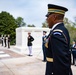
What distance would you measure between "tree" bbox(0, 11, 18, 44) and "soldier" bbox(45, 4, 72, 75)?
65.9 metres

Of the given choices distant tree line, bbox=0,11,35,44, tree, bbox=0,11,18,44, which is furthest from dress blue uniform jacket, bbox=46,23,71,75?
tree, bbox=0,11,18,44

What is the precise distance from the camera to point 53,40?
270 cm

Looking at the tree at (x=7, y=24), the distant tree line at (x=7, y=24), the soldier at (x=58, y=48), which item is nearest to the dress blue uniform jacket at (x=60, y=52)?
the soldier at (x=58, y=48)

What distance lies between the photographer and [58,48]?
8.61 ft

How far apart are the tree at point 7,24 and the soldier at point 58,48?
6587cm

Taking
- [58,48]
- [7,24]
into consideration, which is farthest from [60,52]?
[7,24]

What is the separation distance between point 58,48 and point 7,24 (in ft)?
229

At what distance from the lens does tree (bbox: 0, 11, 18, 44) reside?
2734 inches

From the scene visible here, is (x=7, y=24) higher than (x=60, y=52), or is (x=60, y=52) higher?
(x=7, y=24)

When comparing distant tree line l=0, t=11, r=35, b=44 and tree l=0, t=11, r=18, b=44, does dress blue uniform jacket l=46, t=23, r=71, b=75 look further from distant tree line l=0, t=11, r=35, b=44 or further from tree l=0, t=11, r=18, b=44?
→ tree l=0, t=11, r=18, b=44

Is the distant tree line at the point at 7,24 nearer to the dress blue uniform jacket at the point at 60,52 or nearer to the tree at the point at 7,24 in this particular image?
the tree at the point at 7,24

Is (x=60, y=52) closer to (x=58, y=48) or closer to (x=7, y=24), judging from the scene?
(x=58, y=48)

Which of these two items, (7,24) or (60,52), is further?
(7,24)

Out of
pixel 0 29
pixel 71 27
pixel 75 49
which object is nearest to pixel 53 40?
pixel 75 49
